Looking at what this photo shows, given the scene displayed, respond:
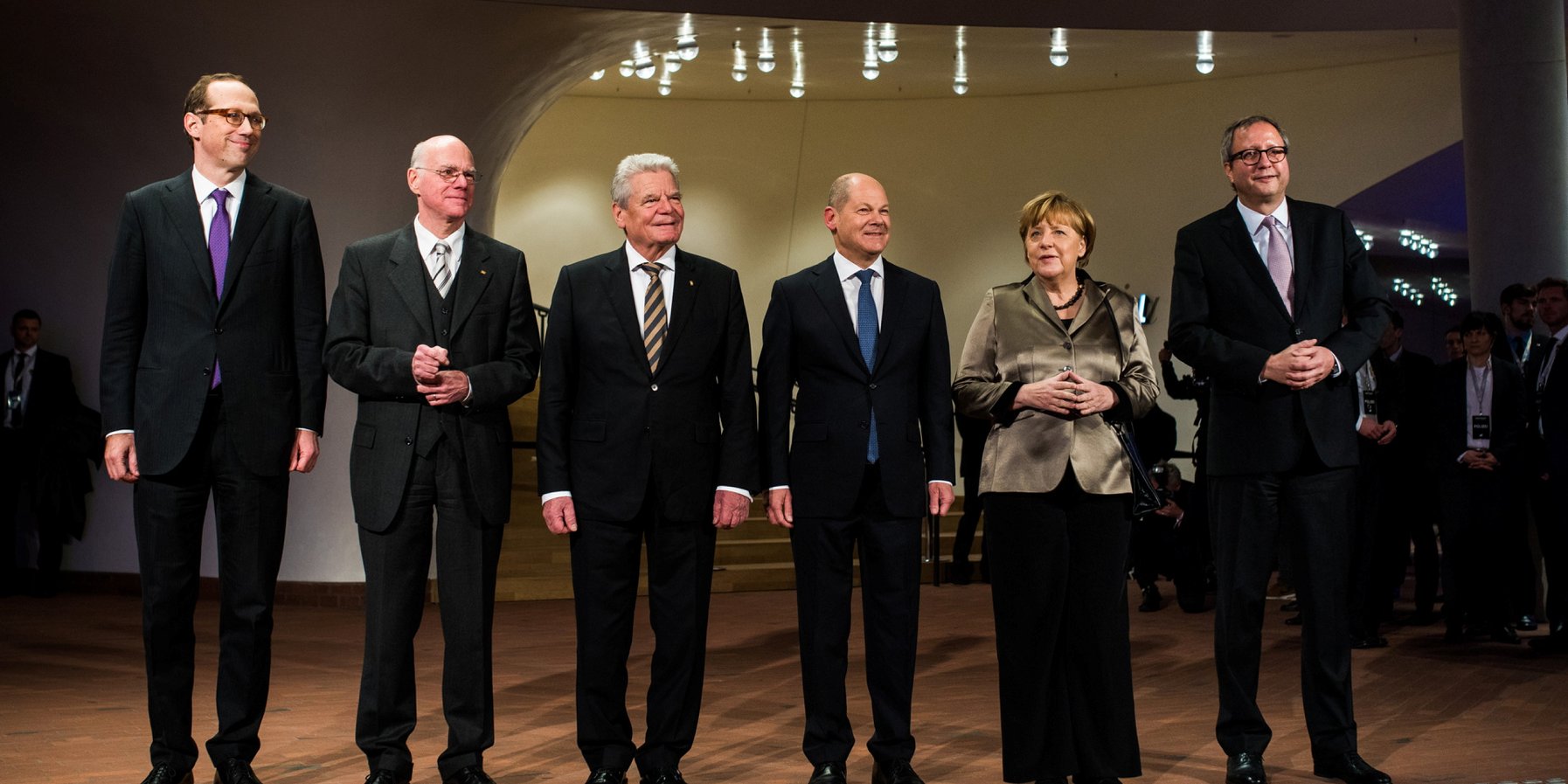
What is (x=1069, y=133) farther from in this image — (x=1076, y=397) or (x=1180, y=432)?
(x=1076, y=397)

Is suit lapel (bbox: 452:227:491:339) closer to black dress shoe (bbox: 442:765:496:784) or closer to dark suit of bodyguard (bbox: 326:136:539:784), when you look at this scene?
dark suit of bodyguard (bbox: 326:136:539:784)

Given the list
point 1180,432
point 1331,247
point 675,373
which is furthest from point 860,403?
point 1180,432

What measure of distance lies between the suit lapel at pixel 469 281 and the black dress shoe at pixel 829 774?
148 cm

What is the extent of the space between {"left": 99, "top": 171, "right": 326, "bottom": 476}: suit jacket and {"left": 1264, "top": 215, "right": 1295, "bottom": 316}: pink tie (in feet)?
8.58

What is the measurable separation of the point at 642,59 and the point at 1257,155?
6.83 m

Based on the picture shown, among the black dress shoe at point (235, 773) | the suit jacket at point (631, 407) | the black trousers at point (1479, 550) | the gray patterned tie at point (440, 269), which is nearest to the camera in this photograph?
the black dress shoe at point (235, 773)

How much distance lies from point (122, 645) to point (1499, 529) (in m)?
6.40

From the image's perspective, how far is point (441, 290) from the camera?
402cm

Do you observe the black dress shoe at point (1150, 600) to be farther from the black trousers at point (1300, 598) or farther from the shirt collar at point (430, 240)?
the shirt collar at point (430, 240)

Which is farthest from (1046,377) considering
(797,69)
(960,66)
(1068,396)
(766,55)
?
(797,69)

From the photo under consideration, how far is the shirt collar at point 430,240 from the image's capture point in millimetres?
4027

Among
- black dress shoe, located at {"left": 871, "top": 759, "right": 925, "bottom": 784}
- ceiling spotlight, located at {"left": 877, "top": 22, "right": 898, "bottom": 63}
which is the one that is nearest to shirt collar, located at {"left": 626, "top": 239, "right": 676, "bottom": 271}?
black dress shoe, located at {"left": 871, "top": 759, "right": 925, "bottom": 784}

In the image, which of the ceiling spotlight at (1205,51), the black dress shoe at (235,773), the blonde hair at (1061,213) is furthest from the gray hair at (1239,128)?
the ceiling spotlight at (1205,51)

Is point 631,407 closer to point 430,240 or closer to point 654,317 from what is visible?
point 654,317
